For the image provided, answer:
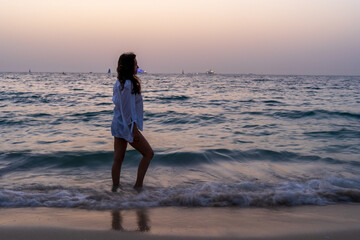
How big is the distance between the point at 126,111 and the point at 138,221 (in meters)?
1.40

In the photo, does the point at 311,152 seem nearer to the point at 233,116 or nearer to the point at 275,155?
the point at 275,155

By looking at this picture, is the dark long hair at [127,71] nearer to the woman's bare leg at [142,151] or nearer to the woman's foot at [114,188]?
the woman's bare leg at [142,151]

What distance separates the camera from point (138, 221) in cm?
321

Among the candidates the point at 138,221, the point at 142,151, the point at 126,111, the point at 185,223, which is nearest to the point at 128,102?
the point at 126,111

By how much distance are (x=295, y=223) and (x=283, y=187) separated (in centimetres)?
139

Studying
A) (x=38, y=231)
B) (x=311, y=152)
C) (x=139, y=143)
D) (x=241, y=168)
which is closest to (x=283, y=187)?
(x=241, y=168)

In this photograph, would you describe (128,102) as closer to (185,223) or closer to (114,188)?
(114,188)

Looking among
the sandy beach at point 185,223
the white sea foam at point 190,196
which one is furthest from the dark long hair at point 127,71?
the sandy beach at point 185,223

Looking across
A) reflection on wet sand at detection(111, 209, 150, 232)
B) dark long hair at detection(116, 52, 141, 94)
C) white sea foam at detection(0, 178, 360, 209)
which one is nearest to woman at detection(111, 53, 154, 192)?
dark long hair at detection(116, 52, 141, 94)

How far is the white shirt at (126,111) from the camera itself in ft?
13.0

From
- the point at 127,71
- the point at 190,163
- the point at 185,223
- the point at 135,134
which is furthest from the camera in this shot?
the point at 190,163

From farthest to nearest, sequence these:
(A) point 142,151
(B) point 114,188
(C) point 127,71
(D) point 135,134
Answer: (B) point 114,188, (A) point 142,151, (D) point 135,134, (C) point 127,71

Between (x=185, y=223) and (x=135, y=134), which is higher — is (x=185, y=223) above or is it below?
below

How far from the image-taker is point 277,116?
11.9 metres
